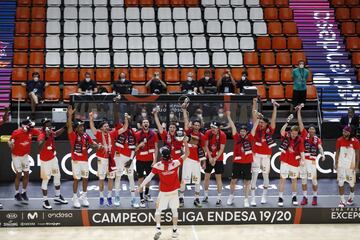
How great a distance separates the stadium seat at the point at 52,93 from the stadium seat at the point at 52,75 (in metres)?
0.65

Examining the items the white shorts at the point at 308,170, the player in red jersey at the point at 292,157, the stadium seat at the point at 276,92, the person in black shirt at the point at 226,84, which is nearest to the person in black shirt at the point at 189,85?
the person in black shirt at the point at 226,84

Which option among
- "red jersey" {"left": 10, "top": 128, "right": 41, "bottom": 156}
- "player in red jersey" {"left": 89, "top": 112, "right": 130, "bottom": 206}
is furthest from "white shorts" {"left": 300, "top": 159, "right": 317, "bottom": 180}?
"red jersey" {"left": 10, "top": 128, "right": 41, "bottom": 156}

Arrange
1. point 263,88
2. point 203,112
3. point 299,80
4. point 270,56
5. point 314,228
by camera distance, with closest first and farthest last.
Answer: point 314,228, point 203,112, point 299,80, point 263,88, point 270,56

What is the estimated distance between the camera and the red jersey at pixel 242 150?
55.5 feet

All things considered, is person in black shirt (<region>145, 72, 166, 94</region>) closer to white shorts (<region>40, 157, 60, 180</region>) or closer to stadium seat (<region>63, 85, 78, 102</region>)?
stadium seat (<region>63, 85, 78, 102</region>)

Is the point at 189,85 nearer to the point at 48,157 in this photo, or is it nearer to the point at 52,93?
the point at 52,93

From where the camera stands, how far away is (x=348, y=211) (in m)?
16.8

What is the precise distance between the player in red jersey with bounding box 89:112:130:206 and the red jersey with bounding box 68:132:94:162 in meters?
0.31

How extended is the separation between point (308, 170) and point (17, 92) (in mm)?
10524

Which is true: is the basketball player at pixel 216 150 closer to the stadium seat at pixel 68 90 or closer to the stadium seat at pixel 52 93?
the stadium seat at pixel 68 90

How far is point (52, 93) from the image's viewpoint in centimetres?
2316

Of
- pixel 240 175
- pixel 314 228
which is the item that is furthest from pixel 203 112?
pixel 314 228

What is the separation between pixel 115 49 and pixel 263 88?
5.55 meters

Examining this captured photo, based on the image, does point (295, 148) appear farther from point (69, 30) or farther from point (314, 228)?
point (69, 30)
